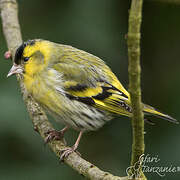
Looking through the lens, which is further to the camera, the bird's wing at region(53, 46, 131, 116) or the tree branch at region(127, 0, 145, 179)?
the bird's wing at region(53, 46, 131, 116)

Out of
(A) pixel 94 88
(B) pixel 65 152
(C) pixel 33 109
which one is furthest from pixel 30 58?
(B) pixel 65 152

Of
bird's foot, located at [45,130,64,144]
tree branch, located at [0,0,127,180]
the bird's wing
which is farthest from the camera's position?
the bird's wing

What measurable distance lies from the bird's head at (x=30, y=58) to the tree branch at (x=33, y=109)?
0.24 meters

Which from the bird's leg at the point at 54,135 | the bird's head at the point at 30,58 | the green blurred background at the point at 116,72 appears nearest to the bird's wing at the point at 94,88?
the bird's head at the point at 30,58

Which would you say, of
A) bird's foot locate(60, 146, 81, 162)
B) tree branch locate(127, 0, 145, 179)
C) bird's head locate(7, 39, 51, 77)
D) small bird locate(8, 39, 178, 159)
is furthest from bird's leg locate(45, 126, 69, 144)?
tree branch locate(127, 0, 145, 179)

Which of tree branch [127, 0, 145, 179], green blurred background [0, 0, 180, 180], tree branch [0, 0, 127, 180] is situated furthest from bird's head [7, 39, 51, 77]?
tree branch [127, 0, 145, 179]

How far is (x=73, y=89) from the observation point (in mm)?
3730

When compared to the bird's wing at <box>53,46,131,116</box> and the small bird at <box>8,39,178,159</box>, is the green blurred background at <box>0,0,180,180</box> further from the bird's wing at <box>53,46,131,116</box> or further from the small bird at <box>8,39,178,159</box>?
the bird's wing at <box>53,46,131,116</box>

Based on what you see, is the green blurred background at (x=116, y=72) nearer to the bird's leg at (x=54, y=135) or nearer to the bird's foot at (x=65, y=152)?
the bird's leg at (x=54, y=135)

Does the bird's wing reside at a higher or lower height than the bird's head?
lower

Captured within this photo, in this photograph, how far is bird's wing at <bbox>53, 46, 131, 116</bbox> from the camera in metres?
3.71

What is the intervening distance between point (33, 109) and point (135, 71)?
225cm

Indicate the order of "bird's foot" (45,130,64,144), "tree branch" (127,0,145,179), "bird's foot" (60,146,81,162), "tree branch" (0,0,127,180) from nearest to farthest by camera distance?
"tree branch" (127,0,145,179), "tree branch" (0,0,127,180), "bird's foot" (60,146,81,162), "bird's foot" (45,130,64,144)

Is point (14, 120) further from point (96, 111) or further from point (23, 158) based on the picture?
point (96, 111)
